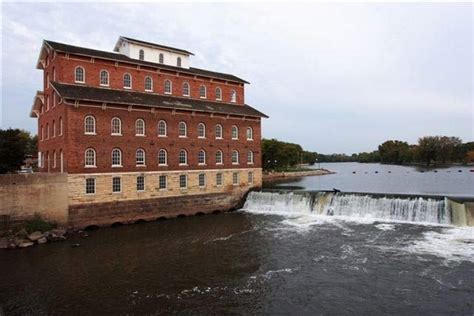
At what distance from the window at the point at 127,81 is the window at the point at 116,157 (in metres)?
6.36

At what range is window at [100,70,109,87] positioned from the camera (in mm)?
32031

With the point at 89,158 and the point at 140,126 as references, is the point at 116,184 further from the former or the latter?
the point at 140,126

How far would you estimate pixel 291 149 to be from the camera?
339ft

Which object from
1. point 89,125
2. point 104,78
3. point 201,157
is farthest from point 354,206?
point 104,78

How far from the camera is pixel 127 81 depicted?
3350 cm

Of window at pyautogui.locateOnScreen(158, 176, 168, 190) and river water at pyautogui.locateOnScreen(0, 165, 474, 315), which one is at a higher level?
window at pyautogui.locateOnScreen(158, 176, 168, 190)

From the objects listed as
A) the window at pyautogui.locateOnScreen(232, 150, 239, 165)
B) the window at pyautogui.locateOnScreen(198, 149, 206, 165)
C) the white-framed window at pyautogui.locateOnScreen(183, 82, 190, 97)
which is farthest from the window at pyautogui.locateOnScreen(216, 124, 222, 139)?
the white-framed window at pyautogui.locateOnScreen(183, 82, 190, 97)

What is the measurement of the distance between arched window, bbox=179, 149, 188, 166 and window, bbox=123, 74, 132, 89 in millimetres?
7263

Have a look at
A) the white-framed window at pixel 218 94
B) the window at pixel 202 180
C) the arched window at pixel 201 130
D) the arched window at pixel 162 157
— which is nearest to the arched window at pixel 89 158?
the arched window at pixel 162 157

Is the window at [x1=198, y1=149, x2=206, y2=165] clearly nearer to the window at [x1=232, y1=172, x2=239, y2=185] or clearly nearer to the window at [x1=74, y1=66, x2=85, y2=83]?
the window at [x1=232, y1=172, x2=239, y2=185]

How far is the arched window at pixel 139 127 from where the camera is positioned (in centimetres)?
3148

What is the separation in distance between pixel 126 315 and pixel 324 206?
2154 centimetres

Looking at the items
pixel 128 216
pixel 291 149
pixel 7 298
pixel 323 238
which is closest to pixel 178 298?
pixel 7 298

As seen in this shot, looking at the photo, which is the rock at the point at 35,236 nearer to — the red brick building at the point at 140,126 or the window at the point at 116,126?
the red brick building at the point at 140,126
